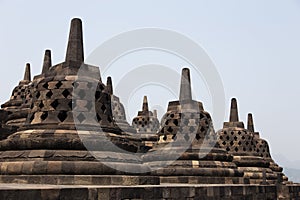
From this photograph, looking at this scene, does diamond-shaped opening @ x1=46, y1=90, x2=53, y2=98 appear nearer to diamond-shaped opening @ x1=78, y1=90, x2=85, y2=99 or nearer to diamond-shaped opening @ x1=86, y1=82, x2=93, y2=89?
diamond-shaped opening @ x1=78, y1=90, x2=85, y2=99

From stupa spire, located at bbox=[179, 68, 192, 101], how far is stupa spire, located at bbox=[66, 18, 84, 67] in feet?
18.4

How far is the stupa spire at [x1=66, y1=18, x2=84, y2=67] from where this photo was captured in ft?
32.4

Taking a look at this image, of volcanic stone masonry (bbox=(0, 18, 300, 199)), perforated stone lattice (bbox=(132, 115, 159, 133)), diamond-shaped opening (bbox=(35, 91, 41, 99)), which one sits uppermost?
perforated stone lattice (bbox=(132, 115, 159, 133))

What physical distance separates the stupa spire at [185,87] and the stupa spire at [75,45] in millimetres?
5610

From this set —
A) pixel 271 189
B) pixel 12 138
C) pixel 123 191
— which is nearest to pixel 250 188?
pixel 271 189

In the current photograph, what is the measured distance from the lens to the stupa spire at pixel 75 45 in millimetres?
9867

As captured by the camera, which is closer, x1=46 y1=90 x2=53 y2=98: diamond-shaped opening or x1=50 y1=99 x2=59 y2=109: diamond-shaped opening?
x1=50 y1=99 x2=59 y2=109: diamond-shaped opening

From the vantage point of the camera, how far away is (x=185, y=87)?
589 inches

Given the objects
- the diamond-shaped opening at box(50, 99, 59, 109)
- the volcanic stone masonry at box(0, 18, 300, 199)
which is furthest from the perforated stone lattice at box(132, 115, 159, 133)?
the diamond-shaped opening at box(50, 99, 59, 109)

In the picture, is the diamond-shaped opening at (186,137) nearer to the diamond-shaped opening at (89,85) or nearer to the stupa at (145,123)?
the diamond-shaped opening at (89,85)

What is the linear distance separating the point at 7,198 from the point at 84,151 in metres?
3.07

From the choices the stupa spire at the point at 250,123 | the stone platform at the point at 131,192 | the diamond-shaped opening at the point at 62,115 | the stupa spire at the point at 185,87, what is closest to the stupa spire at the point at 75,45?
the diamond-shaped opening at the point at 62,115

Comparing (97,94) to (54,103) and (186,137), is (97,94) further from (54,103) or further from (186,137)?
(186,137)

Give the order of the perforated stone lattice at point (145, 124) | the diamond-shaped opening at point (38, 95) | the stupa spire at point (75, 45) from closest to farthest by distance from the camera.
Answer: the diamond-shaped opening at point (38, 95) < the stupa spire at point (75, 45) < the perforated stone lattice at point (145, 124)
